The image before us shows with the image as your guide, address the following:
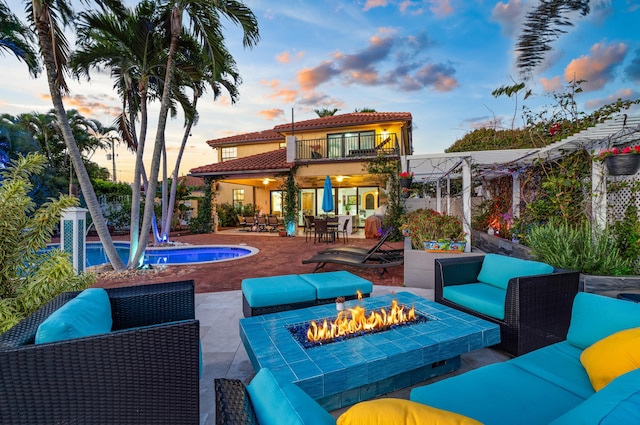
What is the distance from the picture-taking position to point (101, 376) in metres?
1.38

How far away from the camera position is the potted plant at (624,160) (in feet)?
12.1

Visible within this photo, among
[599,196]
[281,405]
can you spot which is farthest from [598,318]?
[599,196]

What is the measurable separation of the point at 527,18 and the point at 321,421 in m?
2.46

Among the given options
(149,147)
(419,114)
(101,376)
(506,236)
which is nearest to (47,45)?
(101,376)

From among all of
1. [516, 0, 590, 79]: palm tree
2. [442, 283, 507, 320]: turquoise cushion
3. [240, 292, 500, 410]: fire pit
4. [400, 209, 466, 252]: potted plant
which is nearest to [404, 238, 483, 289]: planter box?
[400, 209, 466, 252]: potted plant

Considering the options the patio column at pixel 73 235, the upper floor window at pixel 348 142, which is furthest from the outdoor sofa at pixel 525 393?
the upper floor window at pixel 348 142

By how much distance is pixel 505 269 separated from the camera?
3.41 meters

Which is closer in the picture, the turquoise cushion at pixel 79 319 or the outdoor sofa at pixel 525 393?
the outdoor sofa at pixel 525 393

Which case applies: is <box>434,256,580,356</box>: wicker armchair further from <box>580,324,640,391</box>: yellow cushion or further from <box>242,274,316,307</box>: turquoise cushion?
<box>242,274,316,307</box>: turquoise cushion

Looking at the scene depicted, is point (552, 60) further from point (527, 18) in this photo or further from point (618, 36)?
point (618, 36)

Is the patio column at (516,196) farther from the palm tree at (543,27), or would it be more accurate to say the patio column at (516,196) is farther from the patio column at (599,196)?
the palm tree at (543,27)

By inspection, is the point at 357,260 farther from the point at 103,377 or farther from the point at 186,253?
the point at 186,253

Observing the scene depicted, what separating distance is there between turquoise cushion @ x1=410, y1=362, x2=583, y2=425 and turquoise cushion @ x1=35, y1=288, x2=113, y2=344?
1774mm

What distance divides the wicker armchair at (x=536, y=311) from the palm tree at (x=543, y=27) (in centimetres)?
175
